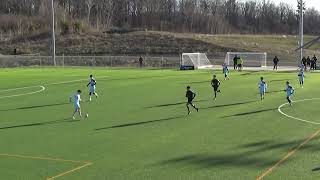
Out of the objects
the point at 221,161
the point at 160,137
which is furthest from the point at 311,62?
the point at 221,161

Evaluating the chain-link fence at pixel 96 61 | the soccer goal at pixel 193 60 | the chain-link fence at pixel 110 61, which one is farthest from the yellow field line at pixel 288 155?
the chain-link fence at pixel 96 61

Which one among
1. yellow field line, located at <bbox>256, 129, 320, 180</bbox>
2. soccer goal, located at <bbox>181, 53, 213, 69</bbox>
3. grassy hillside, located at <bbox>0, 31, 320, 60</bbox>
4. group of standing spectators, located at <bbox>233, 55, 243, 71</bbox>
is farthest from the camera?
grassy hillside, located at <bbox>0, 31, 320, 60</bbox>

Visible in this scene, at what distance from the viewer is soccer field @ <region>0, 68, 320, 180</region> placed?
16.4 metres

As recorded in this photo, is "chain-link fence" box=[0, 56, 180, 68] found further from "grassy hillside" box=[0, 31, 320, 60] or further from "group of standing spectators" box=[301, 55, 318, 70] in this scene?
"group of standing spectators" box=[301, 55, 318, 70]

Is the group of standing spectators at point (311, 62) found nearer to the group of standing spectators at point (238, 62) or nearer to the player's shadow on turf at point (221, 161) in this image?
the group of standing spectators at point (238, 62)

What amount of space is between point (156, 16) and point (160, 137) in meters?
146

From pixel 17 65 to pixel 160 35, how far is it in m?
32.1

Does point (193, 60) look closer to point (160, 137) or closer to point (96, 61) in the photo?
point (96, 61)

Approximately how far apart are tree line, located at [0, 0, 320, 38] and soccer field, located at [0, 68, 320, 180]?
269 ft

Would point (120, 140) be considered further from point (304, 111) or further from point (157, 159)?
point (304, 111)

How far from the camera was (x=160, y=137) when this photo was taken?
21.4 m

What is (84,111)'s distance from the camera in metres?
29.1

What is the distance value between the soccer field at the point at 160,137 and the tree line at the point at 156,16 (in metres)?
82.0

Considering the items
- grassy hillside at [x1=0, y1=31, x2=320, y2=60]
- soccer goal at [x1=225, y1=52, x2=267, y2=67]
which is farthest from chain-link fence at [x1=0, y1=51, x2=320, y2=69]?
grassy hillside at [x1=0, y1=31, x2=320, y2=60]
